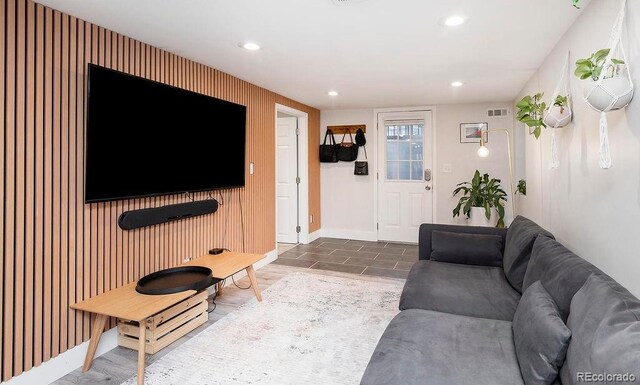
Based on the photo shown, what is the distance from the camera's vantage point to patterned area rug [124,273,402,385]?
2154 mm

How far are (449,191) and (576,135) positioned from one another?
3.35 metres

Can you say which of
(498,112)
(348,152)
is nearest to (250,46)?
(348,152)

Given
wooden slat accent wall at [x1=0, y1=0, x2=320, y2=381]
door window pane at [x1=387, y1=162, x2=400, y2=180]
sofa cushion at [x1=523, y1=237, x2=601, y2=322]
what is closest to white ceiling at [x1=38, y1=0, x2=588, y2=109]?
wooden slat accent wall at [x1=0, y1=0, x2=320, y2=381]

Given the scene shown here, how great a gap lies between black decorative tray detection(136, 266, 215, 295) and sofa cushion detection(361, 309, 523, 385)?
1404mm

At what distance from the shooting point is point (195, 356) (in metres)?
2.38

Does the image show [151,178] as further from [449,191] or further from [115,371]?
[449,191]

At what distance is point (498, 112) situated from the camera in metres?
5.32

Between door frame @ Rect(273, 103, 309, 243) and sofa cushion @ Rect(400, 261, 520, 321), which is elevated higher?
door frame @ Rect(273, 103, 309, 243)

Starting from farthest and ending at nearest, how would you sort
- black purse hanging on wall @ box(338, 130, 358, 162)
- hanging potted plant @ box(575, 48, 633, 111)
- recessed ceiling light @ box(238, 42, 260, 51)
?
1. black purse hanging on wall @ box(338, 130, 358, 162)
2. recessed ceiling light @ box(238, 42, 260, 51)
3. hanging potted plant @ box(575, 48, 633, 111)

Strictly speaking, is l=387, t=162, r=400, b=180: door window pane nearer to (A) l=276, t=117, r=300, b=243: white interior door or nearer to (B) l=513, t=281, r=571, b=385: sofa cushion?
(A) l=276, t=117, r=300, b=243: white interior door

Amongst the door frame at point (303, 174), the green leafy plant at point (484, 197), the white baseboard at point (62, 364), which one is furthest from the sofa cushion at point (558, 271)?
the door frame at point (303, 174)

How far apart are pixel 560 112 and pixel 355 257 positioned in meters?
3.15

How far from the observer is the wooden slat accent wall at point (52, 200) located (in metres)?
1.96

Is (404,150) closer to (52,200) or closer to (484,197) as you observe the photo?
(484,197)
